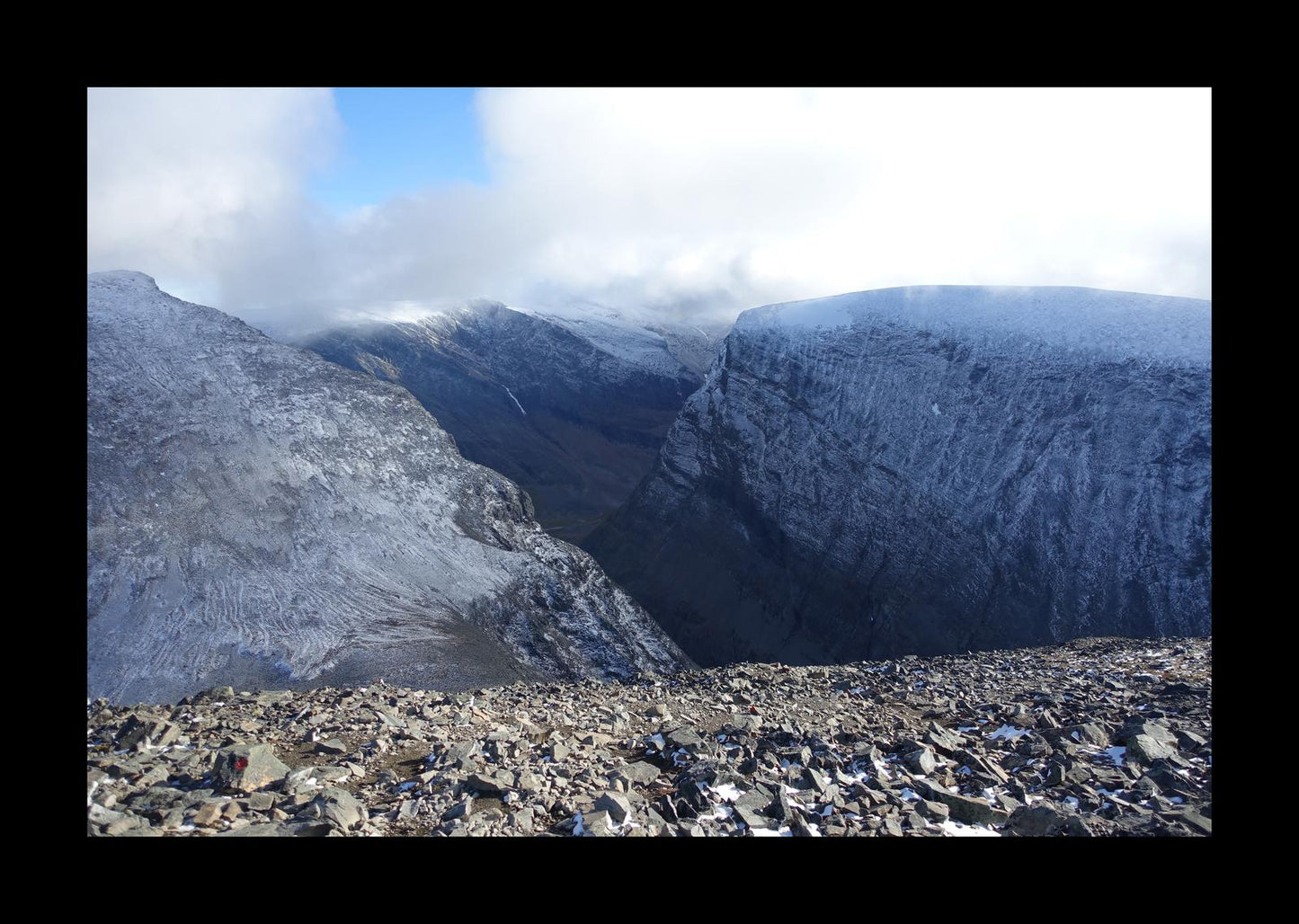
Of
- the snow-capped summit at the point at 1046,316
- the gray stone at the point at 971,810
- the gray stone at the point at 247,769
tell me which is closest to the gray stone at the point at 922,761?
the gray stone at the point at 971,810

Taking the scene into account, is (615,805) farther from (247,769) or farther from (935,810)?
(247,769)

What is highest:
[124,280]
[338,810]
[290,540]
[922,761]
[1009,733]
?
[124,280]

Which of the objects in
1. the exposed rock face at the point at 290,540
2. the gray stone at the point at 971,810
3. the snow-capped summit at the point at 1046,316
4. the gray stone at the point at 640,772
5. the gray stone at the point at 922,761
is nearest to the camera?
the gray stone at the point at 971,810

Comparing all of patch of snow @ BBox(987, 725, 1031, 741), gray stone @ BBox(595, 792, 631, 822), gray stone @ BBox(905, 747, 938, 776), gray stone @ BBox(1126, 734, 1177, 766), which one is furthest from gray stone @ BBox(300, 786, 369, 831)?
gray stone @ BBox(1126, 734, 1177, 766)

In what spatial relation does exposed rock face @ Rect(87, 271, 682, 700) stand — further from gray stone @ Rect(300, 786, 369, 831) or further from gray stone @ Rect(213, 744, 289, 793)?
gray stone @ Rect(300, 786, 369, 831)

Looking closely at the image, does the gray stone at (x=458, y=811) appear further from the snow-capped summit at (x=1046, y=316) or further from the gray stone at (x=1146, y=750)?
the snow-capped summit at (x=1046, y=316)

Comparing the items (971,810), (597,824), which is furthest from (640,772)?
(971,810)
